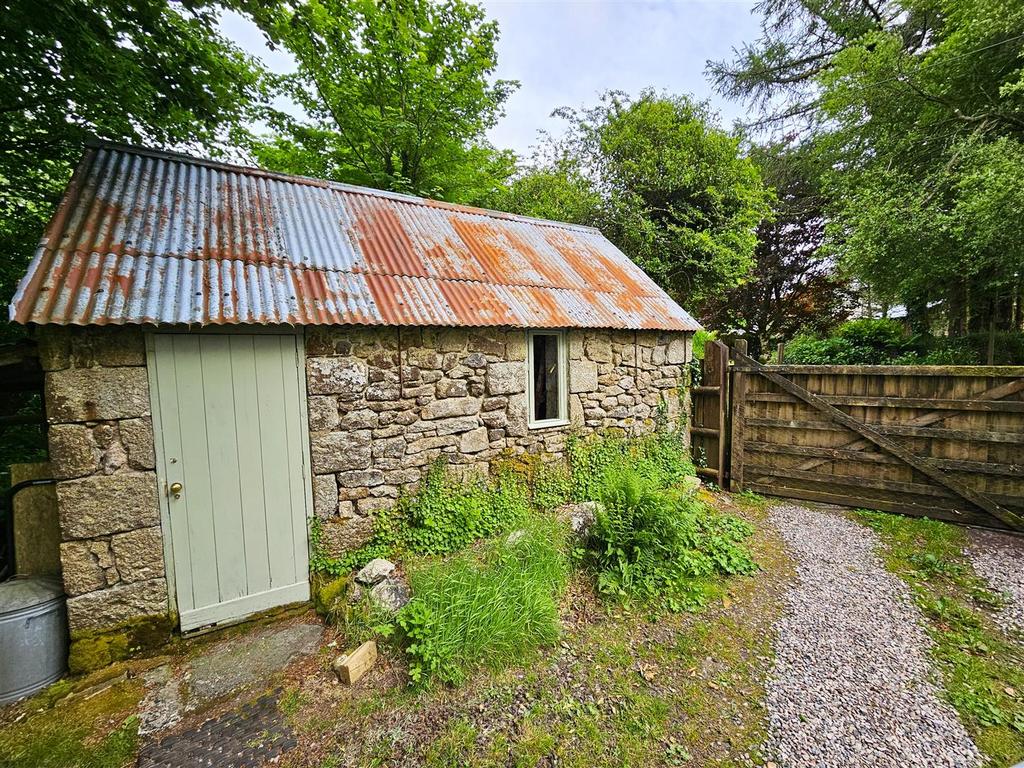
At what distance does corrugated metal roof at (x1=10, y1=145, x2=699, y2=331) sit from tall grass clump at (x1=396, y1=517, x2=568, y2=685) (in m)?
2.37

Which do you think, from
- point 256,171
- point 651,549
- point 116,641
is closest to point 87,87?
point 256,171

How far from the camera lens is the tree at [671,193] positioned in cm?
991

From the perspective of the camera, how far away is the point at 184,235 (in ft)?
12.5

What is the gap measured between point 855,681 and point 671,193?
10.4 meters

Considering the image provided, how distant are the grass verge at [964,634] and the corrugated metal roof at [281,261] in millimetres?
3802

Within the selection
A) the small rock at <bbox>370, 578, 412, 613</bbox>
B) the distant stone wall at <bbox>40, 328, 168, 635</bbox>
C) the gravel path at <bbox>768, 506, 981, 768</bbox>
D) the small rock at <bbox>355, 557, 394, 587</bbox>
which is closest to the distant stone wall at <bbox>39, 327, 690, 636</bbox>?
the distant stone wall at <bbox>40, 328, 168, 635</bbox>

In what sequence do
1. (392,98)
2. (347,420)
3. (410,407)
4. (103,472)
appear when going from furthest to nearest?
(392,98)
(410,407)
(347,420)
(103,472)

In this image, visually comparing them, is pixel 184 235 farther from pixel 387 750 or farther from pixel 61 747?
pixel 387 750

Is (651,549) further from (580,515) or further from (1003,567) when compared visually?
(1003,567)

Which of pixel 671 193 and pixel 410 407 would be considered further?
pixel 671 193

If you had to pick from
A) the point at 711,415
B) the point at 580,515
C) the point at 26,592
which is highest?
the point at 711,415

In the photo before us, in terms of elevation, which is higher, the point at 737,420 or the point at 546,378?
the point at 546,378

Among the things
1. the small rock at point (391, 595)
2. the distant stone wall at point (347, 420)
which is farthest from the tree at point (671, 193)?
the small rock at point (391, 595)

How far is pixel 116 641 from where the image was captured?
3104 mm
